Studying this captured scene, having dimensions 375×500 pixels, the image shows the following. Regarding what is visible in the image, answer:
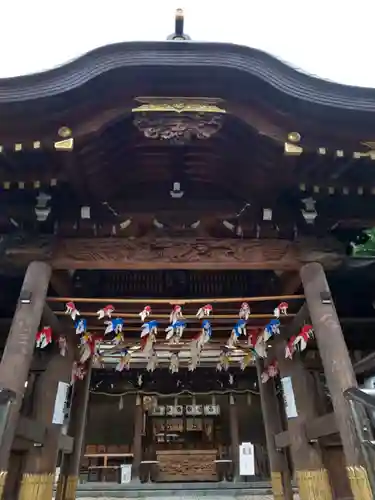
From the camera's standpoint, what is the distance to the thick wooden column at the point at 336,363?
328 cm

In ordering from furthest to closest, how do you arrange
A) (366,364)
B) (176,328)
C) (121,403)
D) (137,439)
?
1. (121,403)
2. (137,439)
3. (176,328)
4. (366,364)

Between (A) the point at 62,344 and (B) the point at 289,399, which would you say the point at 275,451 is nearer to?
(B) the point at 289,399

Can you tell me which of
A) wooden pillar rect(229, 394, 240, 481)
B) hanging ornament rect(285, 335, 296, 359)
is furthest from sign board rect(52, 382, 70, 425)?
wooden pillar rect(229, 394, 240, 481)

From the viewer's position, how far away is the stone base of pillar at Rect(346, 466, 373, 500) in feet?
10.3

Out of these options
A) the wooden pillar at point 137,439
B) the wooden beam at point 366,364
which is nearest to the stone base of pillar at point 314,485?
the wooden beam at point 366,364

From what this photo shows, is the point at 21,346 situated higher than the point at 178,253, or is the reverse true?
the point at 178,253

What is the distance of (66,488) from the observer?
582 centimetres

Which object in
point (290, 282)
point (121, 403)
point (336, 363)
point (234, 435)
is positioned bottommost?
point (336, 363)

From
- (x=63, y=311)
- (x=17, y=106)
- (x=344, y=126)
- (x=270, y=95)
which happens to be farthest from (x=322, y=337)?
(x=17, y=106)

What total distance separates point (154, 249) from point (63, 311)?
5.63 ft

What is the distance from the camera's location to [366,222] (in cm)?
493

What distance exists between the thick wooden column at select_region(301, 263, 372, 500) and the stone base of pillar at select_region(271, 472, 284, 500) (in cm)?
288

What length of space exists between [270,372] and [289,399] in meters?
0.99

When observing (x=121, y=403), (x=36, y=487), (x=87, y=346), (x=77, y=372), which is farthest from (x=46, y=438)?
(x=121, y=403)
